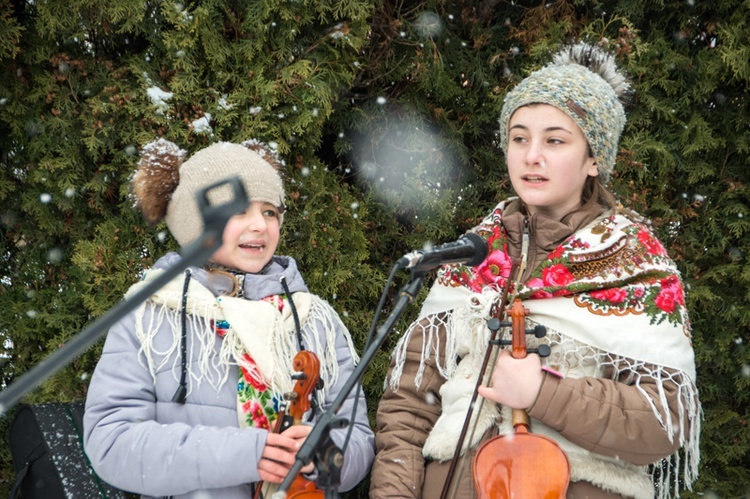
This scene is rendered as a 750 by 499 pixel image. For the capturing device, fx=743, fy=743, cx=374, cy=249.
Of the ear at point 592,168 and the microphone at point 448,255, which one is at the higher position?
the ear at point 592,168

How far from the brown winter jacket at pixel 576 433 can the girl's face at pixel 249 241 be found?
697 mm

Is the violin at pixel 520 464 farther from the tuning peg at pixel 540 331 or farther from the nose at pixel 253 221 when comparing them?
the nose at pixel 253 221

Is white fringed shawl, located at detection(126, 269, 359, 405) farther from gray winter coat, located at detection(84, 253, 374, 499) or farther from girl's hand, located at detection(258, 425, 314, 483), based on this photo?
girl's hand, located at detection(258, 425, 314, 483)

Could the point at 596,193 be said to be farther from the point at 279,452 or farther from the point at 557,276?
the point at 279,452

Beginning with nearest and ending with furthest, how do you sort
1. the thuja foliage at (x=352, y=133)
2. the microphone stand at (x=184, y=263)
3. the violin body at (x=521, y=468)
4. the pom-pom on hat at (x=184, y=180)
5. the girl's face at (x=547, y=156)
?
the microphone stand at (x=184, y=263) < the violin body at (x=521, y=468) < the girl's face at (x=547, y=156) < the pom-pom on hat at (x=184, y=180) < the thuja foliage at (x=352, y=133)

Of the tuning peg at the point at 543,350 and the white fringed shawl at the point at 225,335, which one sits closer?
the tuning peg at the point at 543,350

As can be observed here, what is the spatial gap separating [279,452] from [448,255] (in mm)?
782

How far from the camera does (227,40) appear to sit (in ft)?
10.1

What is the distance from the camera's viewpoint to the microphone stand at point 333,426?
1558 mm

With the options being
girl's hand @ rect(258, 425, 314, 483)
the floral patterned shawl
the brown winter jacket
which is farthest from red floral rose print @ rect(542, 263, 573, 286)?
girl's hand @ rect(258, 425, 314, 483)

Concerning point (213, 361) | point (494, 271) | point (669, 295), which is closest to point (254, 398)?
point (213, 361)

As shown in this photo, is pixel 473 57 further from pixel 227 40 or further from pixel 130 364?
pixel 130 364

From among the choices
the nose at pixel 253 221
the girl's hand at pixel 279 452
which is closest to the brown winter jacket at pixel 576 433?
the girl's hand at pixel 279 452

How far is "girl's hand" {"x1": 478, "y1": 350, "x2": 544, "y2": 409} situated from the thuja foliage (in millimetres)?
1215
